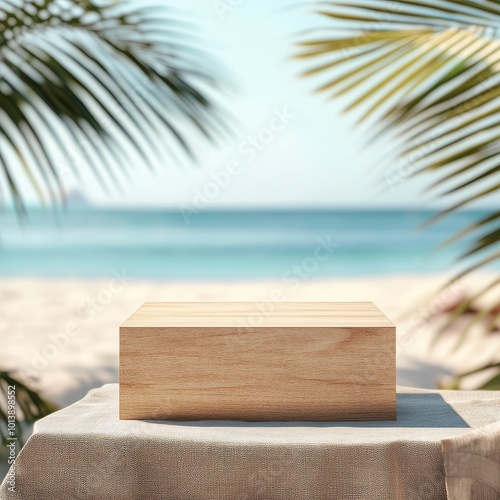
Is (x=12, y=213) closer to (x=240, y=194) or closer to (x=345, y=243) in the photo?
(x=240, y=194)

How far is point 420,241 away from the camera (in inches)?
389

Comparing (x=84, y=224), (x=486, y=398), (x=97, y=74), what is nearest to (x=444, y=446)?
(x=486, y=398)

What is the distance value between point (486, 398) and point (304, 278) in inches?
328

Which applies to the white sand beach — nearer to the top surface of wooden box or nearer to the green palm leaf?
the green palm leaf

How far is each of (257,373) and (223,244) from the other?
30.3ft

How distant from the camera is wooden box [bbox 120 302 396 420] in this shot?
671mm

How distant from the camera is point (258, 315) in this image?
721mm
